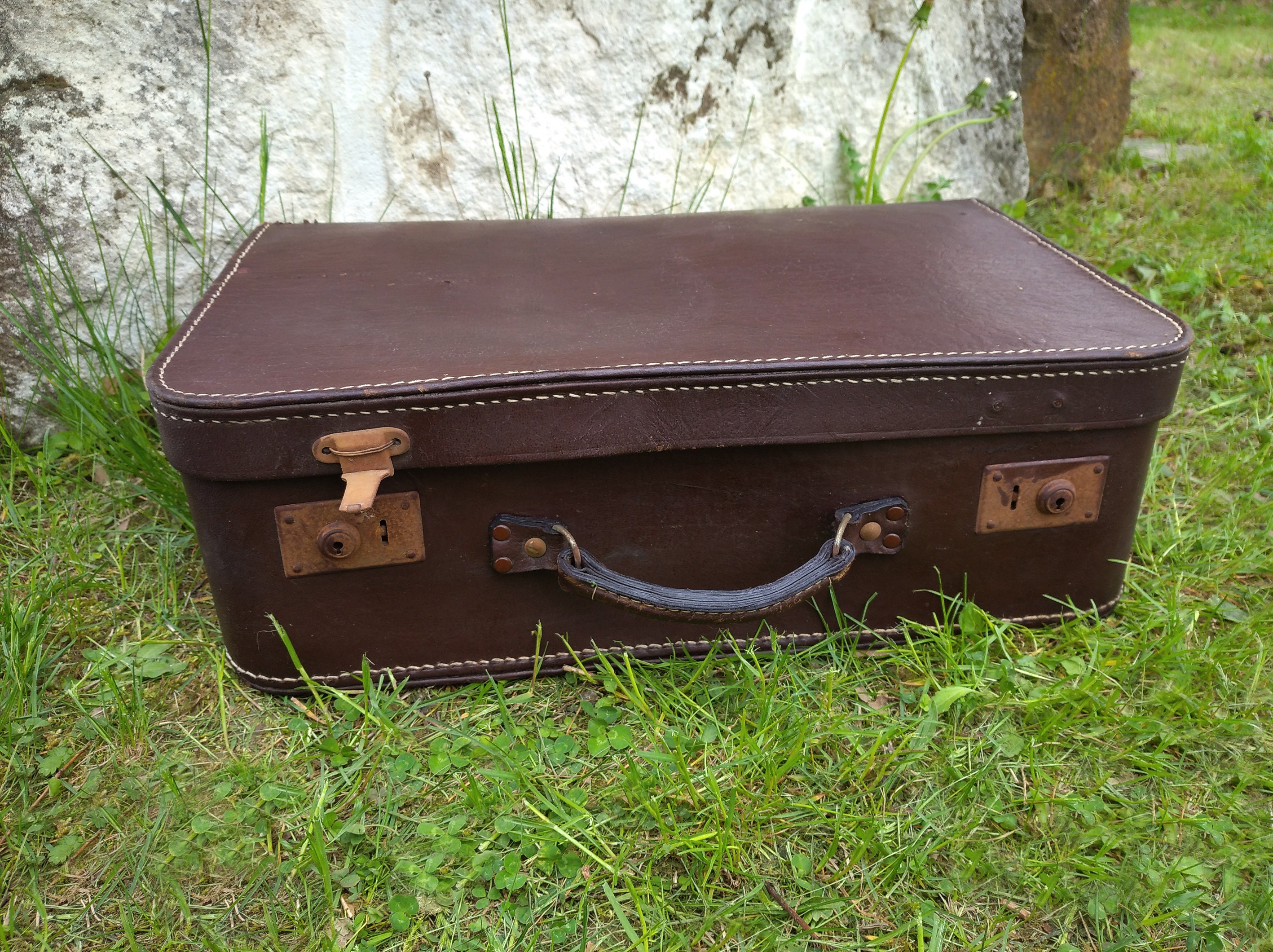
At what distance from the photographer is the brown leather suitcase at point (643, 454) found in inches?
49.3

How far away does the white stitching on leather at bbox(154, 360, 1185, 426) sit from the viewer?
1.21 m

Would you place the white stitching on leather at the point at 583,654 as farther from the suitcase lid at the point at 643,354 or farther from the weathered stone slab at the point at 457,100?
the weathered stone slab at the point at 457,100

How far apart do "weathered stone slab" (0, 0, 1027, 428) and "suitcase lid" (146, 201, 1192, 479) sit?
53 cm

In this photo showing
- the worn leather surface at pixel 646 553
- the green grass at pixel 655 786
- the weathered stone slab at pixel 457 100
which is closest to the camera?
the green grass at pixel 655 786

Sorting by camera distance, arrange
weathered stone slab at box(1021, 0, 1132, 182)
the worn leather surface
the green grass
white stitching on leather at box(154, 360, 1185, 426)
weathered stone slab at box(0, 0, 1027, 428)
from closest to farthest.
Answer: the green grass < white stitching on leather at box(154, 360, 1185, 426) < the worn leather surface < weathered stone slab at box(0, 0, 1027, 428) < weathered stone slab at box(1021, 0, 1132, 182)

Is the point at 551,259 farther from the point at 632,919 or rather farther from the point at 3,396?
the point at 3,396

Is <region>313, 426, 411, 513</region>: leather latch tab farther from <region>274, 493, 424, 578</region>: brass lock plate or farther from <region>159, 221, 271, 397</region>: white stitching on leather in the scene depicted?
<region>159, 221, 271, 397</region>: white stitching on leather

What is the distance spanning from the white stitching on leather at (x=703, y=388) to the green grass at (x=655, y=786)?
41 centimetres

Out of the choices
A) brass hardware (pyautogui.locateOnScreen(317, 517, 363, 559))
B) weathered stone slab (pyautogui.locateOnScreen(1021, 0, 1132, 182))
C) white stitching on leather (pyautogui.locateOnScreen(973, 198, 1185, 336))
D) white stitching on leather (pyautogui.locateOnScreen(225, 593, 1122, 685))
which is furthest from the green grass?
weathered stone slab (pyautogui.locateOnScreen(1021, 0, 1132, 182))

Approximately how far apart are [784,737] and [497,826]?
0.41 meters

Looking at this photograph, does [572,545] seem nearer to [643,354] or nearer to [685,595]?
[685,595]

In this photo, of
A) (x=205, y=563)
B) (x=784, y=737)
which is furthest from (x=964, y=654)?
(x=205, y=563)

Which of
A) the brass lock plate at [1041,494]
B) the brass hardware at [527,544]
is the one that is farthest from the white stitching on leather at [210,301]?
the brass lock plate at [1041,494]

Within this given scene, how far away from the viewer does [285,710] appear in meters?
1.39
